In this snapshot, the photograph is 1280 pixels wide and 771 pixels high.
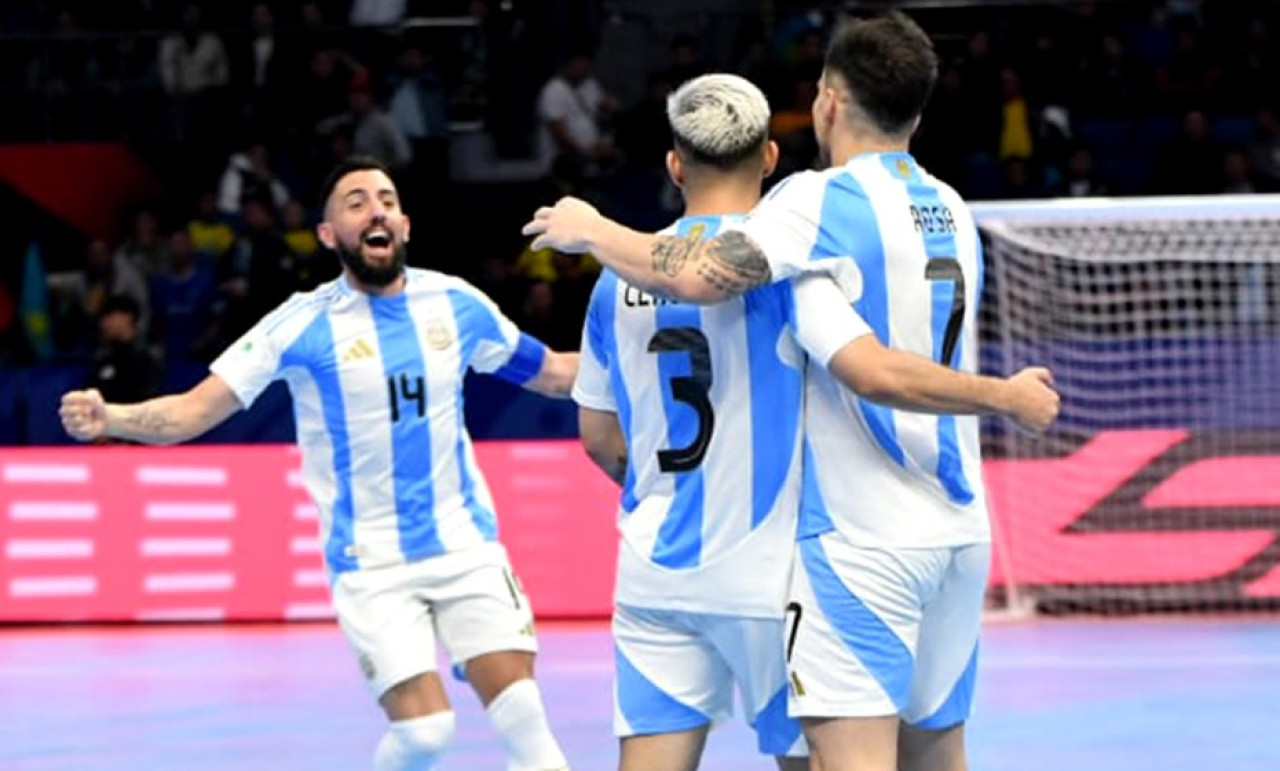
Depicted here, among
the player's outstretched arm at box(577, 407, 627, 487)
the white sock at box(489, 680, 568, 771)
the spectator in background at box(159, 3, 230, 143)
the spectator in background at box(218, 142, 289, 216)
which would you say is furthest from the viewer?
the spectator in background at box(159, 3, 230, 143)

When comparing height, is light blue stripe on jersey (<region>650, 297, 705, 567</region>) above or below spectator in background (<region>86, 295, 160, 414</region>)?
above

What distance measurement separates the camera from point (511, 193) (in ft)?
61.7

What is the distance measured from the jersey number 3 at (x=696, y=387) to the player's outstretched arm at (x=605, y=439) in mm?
331

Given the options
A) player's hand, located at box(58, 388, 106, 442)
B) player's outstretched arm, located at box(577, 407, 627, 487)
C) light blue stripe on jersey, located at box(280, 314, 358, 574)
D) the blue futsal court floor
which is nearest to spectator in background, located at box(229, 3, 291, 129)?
the blue futsal court floor

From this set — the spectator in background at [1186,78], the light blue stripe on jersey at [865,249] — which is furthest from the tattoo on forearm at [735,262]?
the spectator in background at [1186,78]

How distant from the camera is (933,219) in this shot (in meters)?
5.06

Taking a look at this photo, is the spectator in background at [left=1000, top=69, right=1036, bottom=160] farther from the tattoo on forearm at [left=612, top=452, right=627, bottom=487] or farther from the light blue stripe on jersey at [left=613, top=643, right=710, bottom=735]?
the light blue stripe on jersey at [left=613, top=643, right=710, bottom=735]

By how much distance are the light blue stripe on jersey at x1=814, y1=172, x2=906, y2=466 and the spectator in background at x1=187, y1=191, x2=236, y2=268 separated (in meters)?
13.4

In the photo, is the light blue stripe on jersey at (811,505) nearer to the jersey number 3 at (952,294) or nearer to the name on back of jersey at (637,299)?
the jersey number 3 at (952,294)

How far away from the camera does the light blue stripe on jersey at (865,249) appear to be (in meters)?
4.95

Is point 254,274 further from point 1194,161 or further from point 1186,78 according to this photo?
point 1186,78

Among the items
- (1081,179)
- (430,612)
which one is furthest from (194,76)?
(430,612)

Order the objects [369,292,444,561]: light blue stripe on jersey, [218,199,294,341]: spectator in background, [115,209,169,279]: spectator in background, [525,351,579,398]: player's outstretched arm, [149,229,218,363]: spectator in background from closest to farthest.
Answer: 1. [369,292,444,561]: light blue stripe on jersey
2. [525,351,579,398]: player's outstretched arm
3. [218,199,294,341]: spectator in background
4. [149,229,218,363]: spectator in background
5. [115,209,169,279]: spectator in background

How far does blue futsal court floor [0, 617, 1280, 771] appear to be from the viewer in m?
9.55
